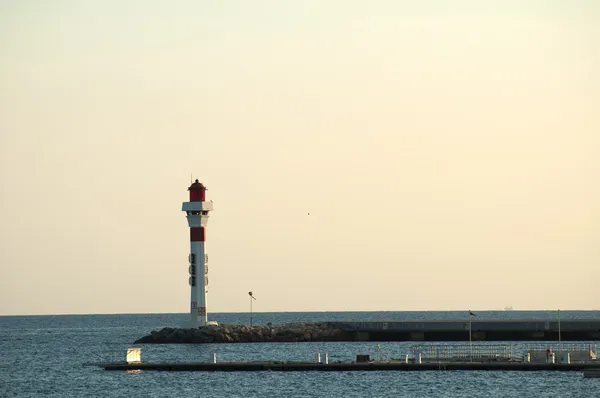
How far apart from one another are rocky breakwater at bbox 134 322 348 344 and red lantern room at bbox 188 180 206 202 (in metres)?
13.6

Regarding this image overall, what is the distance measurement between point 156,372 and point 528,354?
91.0ft

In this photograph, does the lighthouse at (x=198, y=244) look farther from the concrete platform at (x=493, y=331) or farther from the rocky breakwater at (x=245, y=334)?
the concrete platform at (x=493, y=331)

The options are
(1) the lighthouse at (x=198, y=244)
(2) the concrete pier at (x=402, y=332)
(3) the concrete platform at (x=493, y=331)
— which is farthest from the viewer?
(2) the concrete pier at (x=402, y=332)

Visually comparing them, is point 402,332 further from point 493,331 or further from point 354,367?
point 354,367

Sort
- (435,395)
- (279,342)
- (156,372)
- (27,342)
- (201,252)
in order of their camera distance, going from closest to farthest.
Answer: (435,395)
(156,372)
(201,252)
(279,342)
(27,342)

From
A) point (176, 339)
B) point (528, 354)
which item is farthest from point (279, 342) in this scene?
point (528, 354)

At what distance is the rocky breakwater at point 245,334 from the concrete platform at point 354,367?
1418 inches

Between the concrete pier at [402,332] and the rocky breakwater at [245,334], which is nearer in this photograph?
the concrete pier at [402,332]

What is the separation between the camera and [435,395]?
79750mm

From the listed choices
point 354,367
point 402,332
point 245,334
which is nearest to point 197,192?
point 245,334

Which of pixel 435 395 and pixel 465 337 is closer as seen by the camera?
pixel 435 395

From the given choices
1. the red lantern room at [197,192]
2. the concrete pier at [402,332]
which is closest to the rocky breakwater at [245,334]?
the concrete pier at [402,332]

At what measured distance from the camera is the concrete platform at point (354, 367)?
86312 mm

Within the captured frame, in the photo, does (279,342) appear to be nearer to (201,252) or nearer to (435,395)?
(201,252)
